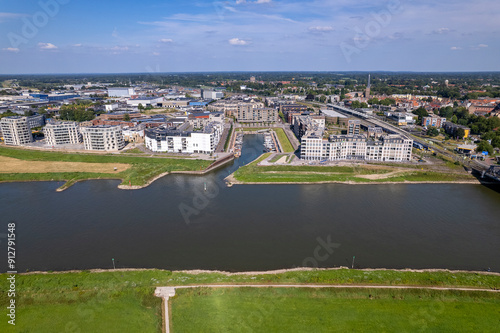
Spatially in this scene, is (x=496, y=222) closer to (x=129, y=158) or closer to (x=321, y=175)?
(x=321, y=175)

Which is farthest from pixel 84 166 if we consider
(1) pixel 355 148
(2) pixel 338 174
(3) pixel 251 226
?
(1) pixel 355 148

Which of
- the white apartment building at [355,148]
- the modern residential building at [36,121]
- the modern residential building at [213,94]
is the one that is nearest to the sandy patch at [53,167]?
the modern residential building at [36,121]

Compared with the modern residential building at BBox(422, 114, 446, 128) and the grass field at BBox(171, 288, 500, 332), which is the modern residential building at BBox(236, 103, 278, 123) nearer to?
the modern residential building at BBox(422, 114, 446, 128)

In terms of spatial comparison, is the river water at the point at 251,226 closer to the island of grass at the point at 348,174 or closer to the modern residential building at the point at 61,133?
the island of grass at the point at 348,174

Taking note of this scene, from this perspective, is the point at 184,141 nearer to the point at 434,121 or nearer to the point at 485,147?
the point at 485,147

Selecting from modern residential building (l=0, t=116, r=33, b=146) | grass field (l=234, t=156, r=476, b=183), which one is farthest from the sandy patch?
A: grass field (l=234, t=156, r=476, b=183)

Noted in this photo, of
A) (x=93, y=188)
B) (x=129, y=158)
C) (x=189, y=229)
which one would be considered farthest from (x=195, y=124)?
(x=189, y=229)
